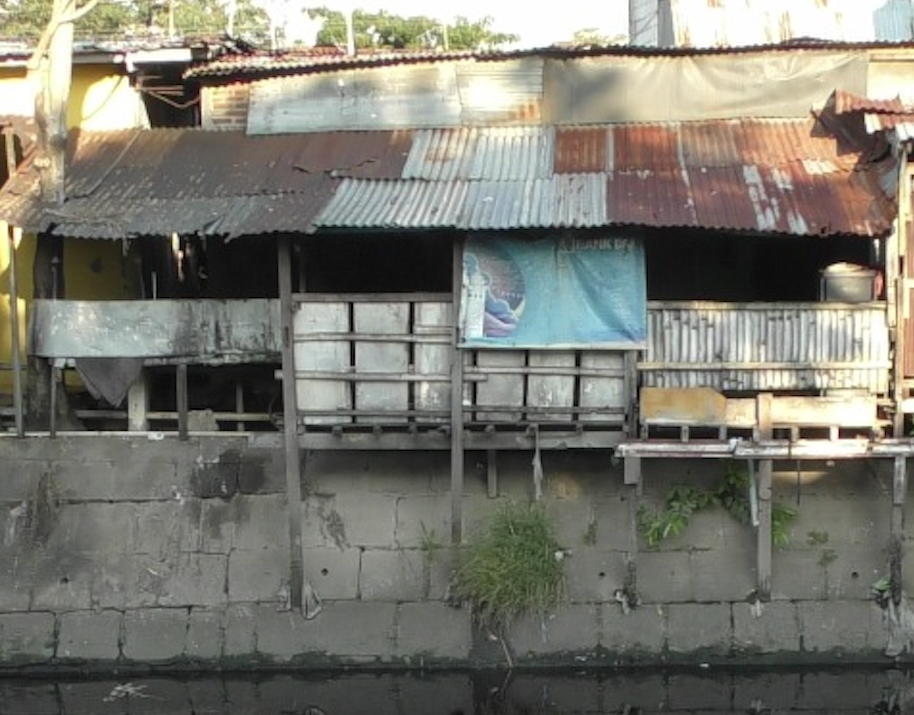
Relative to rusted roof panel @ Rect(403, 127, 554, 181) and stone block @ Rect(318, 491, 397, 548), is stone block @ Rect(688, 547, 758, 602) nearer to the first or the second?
stone block @ Rect(318, 491, 397, 548)

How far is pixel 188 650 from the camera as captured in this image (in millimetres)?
10203

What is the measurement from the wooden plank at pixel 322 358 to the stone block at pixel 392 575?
138cm

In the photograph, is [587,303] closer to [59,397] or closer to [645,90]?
[645,90]

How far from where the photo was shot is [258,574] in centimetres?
1038

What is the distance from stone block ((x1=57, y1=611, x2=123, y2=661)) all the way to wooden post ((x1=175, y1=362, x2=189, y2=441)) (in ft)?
5.80

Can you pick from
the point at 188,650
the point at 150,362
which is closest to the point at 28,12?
the point at 150,362

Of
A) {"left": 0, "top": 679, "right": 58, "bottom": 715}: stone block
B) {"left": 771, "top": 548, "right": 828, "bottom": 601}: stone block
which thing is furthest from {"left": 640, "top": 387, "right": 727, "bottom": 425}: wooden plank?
{"left": 0, "top": 679, "right": 58, "bottom": 715}: stone block

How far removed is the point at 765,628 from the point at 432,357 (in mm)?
3847

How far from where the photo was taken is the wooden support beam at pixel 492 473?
10453 mm

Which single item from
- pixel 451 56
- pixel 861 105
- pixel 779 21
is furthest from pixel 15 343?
pixel 779 21

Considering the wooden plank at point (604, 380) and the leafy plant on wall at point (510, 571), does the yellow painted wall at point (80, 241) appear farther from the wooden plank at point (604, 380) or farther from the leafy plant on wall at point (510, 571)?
the wooden plank at point (604, 380)

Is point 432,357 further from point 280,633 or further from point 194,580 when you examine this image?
point 194,580

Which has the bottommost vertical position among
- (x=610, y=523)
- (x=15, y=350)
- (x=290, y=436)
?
(x=610, y=523)

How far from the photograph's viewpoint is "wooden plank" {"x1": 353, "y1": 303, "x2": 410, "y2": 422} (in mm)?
9867
